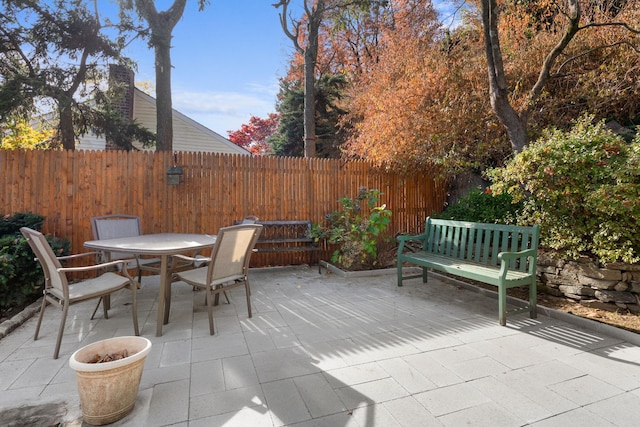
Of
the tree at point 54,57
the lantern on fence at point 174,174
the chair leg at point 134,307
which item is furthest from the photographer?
the tree at point 54,57

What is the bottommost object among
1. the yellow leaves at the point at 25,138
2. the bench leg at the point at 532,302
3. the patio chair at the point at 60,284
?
the bench leg at the point at 532,302

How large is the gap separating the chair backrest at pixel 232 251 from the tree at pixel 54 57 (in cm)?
658

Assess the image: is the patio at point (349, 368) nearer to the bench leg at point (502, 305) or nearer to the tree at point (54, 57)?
the bench leg at point (502, 305)

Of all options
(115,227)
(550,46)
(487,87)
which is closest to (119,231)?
(115,227)

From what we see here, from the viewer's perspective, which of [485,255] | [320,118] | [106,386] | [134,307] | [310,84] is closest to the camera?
[106,386]

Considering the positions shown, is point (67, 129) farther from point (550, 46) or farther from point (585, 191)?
point (550, 46)

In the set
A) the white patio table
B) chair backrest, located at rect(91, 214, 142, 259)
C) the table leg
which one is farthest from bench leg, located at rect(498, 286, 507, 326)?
chair backrest, located at rect(91, 214, 142, 259)

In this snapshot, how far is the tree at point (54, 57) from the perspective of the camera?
660 cm

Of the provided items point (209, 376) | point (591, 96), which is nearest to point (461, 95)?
point (591, 96)

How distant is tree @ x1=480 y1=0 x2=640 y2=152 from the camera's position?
14.6 feet

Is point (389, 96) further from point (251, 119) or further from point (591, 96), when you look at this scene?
point (251, 119)

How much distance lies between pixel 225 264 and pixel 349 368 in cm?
151

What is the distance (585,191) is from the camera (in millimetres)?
3277

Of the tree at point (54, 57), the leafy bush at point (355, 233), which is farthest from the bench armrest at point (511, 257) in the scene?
the tree at point (54, 57)
